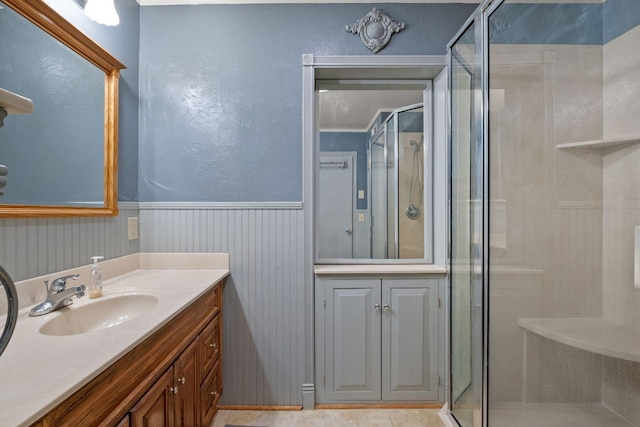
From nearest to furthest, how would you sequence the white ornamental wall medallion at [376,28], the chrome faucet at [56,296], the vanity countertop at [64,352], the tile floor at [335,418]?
the vanity countertop at [64,352], the chrome faucet at [56,296], the tile floor at [335,418], the white ornamental wall medallion at [376,28]

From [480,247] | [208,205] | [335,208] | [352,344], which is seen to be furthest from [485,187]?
[208,205]

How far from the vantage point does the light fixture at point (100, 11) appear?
148 cm

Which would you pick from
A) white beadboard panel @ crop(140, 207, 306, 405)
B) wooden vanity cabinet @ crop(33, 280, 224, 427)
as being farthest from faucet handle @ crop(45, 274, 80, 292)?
white beadboard panel @ crop(140, 207, 306, 405)

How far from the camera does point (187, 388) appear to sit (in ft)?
4.52

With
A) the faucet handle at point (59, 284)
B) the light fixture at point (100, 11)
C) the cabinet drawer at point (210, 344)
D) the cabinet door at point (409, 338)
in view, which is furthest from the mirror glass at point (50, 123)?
the cabinet door at point (409, 338)

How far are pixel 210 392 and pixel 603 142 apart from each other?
2.13 meters

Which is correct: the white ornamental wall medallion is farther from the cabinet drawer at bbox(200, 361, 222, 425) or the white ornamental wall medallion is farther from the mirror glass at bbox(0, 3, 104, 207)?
the cabinet drawer at bbox(200, 361, 222, 425)

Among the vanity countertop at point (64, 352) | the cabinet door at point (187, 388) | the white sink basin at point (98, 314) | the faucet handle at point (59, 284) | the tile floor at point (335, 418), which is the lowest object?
the tile floor at point (335, 418)

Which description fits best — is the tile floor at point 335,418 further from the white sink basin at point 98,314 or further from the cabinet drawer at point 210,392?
the white sink basin at point 98,314

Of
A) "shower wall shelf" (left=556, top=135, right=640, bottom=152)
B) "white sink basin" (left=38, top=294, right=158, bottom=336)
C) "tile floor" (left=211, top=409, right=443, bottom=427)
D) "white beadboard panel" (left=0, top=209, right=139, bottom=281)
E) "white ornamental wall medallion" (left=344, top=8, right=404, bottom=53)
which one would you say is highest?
"white ornamental wall medallion" (left=344, top=8, right=404, bottom=53)

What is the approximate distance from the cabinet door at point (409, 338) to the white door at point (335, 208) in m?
0.40

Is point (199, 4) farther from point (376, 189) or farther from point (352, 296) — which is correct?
point (352, 296)

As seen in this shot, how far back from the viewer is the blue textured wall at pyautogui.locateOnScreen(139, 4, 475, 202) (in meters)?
1.98

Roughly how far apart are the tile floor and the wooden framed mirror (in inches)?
55.3
